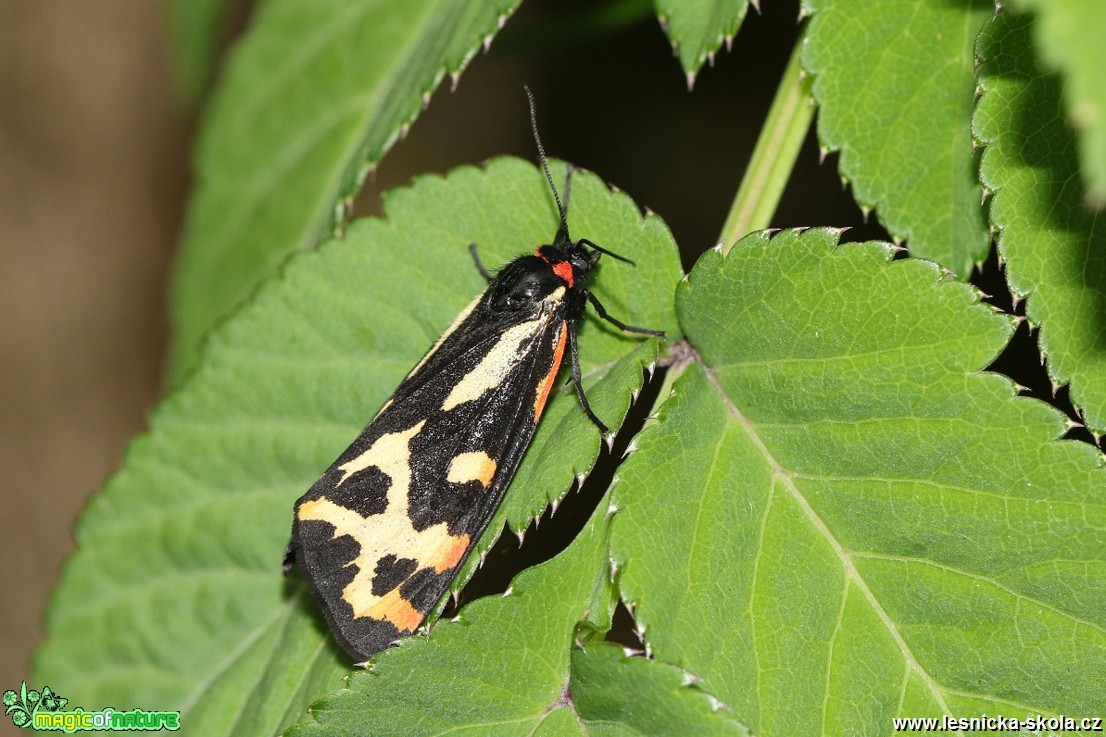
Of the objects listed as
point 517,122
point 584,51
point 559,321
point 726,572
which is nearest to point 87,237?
point 517,122

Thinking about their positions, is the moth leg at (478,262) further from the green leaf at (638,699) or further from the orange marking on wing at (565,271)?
the green leaf at (638,699)

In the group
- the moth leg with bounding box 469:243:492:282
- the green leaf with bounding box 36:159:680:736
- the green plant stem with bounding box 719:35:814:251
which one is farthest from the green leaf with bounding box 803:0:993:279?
the moth leg with bounding box 469:243:492:282

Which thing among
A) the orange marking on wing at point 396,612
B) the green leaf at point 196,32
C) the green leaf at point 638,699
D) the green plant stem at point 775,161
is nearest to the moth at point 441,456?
the orange marking on wing at point 396,612

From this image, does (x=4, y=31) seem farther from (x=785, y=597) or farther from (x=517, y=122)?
(x=785, y=597)

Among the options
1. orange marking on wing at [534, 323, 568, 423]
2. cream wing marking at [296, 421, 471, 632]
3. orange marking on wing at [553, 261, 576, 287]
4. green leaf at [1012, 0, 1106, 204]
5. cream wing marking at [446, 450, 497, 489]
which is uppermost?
green leaf at [1012, 0, 1106, 204]

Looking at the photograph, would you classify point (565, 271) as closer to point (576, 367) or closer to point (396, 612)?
point (576, 367)

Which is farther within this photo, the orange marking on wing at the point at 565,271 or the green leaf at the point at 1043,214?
the orange marking on wing at the point at 565,271

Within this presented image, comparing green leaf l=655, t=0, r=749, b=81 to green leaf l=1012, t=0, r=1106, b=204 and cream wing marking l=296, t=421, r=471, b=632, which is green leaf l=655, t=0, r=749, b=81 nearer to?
cream wing marking l=296, t=421, r=471, b=632
